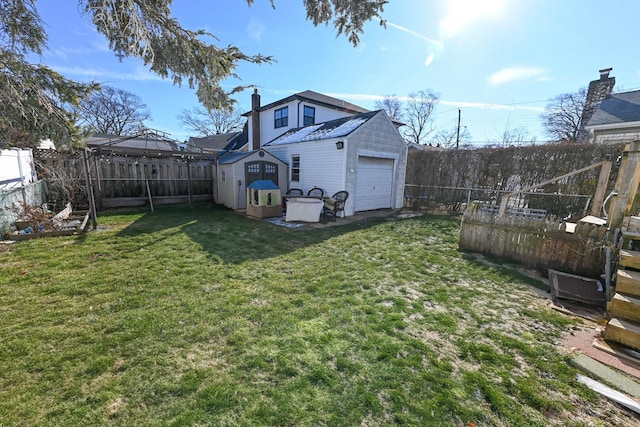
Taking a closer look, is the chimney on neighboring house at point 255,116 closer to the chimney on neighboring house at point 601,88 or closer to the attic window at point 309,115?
the attic window at point 309,115

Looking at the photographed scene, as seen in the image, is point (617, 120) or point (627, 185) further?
point (617, 120)

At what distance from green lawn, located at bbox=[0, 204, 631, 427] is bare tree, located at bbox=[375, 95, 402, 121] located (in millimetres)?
36484

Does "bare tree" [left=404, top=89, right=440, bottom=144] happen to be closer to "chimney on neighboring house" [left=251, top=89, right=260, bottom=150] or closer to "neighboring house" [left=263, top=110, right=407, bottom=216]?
"chimney on neighboring house" [left=251, top=89, right=260, bottom=150]

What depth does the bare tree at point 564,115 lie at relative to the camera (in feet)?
85.5

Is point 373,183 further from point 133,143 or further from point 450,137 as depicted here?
point 450,137

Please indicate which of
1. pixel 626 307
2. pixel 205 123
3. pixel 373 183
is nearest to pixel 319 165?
pixel 373 183

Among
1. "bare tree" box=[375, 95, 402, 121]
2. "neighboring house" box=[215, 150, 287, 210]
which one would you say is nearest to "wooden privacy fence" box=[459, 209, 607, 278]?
"neighboring house" box=[215, 150, 287, 210]

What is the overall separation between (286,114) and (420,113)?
28136mm

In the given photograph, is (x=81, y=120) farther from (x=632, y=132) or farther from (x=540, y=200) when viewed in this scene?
(x=632, y=132)

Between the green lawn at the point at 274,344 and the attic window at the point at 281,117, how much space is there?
38.8ft

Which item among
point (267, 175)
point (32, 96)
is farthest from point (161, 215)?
point (32, 96)

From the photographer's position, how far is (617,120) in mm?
11602

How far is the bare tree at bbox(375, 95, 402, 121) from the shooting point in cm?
3644

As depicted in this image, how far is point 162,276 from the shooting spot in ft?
13.0
